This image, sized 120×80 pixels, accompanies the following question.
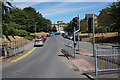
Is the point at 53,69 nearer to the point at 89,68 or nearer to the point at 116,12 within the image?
the point at 89,68

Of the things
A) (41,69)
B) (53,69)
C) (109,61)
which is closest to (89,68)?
(109,61)

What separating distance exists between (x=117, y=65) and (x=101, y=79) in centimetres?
233

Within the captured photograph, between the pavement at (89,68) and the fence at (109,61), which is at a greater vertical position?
the fence at (109,61)

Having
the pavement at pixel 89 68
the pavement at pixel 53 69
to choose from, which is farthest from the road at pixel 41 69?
the pavement at pixel 89 68

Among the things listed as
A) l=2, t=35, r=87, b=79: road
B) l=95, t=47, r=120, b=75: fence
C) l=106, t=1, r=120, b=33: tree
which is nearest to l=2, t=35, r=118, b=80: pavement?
l=2, t=35, r=87, b=79: road

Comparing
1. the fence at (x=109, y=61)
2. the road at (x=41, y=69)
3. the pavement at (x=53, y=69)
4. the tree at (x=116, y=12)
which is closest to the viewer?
the pavement at (x=53, y=69)

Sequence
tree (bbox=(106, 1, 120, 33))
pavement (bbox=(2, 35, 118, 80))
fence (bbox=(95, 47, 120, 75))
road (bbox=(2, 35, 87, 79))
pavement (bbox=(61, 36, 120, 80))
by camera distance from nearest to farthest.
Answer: pavement (bbox=(61, 36, 120, 80)) → pavement (bbox=(2, 35, 118, 80)) → road (bbox=(2, 35, 87, 79)) → fence (bbox=(95, 47, 120, 75)) → tree (bbox=(106, 1, 120, 33))

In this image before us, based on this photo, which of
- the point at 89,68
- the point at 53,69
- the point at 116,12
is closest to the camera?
the point at 89,68

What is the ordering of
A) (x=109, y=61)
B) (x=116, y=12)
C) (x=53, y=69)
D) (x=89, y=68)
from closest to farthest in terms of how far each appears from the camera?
1. (x=109, y=61)
2. (x=89, y=68)
3. (x=53, y=69)
4. (x=116, y=12)

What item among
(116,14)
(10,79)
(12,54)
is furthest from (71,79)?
(116,14)

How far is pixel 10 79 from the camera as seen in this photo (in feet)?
23.5

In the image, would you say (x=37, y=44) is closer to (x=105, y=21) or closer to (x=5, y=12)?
(x=5, y=12)

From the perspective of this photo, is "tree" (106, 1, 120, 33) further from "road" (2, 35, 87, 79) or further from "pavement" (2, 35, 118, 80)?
"road" (2, 35, 87, 79)

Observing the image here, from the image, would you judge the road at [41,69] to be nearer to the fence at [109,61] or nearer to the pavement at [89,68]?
the pavement at [89,68]
